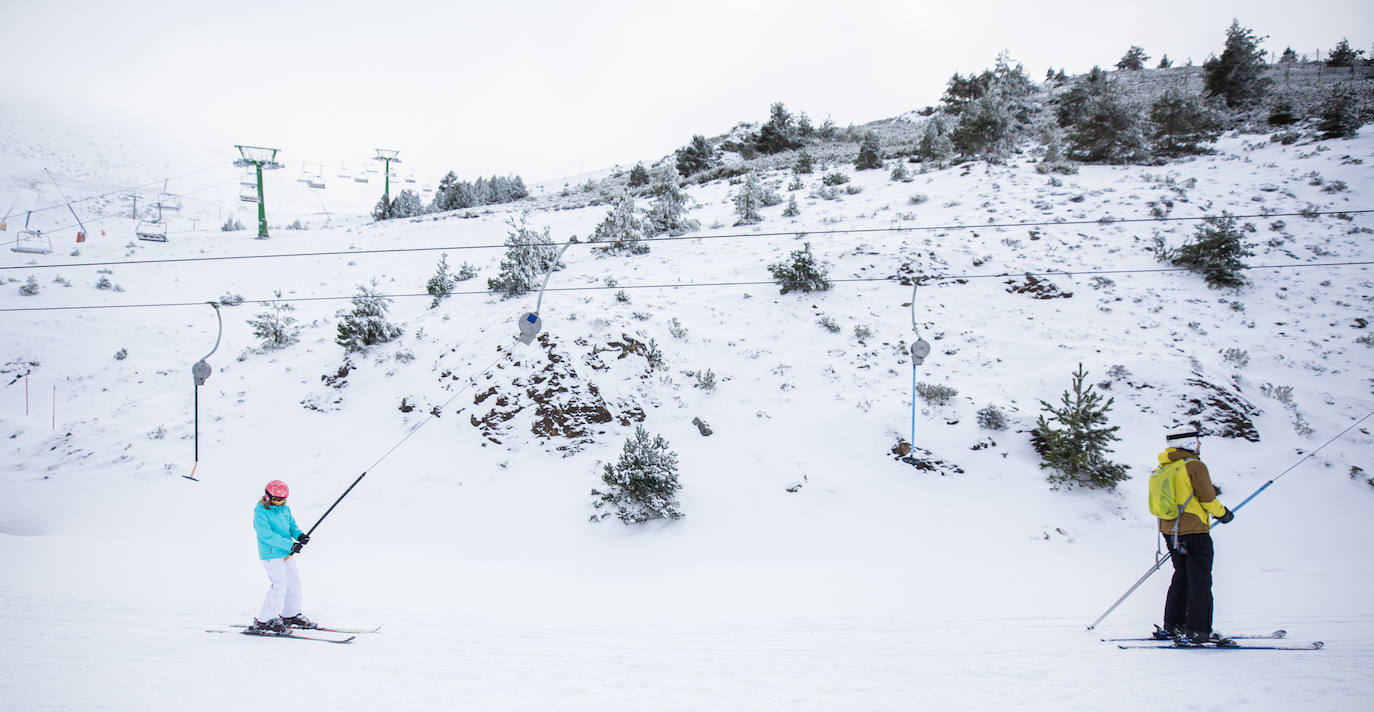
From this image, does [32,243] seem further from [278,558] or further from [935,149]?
[935,149]

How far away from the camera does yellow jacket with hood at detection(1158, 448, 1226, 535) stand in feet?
17.4

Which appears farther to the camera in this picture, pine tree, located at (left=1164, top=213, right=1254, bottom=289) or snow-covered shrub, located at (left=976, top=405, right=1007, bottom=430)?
pine tree, located at (left=1164, top=213, right=1254, bottom=289)

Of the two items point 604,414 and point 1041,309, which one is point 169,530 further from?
point 1041,309

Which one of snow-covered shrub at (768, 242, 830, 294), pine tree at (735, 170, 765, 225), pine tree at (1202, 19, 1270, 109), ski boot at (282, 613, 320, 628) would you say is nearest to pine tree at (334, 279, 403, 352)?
ski boot at (282, 613, 320, 628)

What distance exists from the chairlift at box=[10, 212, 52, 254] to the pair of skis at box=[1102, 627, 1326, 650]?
112ft

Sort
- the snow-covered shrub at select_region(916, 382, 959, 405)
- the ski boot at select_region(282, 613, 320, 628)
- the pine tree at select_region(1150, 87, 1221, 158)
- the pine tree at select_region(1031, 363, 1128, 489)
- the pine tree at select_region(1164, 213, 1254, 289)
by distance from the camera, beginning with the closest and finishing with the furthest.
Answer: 1. the ski boot at select_region(282, 613, 320, 628)
2. the pine tree at select_region(1031, 363, 1128, 489)
3. the snow-covered shrub at select_region(916, 382, 959, 405)
4. the pine tree at select_region(1164, 213, 1254, 289)
5. the pine tree at select_region(1150, 87, 1221, 158)

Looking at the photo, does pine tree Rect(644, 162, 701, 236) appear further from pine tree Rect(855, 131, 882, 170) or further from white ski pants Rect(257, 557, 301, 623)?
white ski pants Rect(257, 557, 301, 623)

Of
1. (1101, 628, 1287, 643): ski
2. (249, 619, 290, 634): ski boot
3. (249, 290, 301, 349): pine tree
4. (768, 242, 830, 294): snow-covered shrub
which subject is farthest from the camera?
(249, 290, 301, 349): pine tree

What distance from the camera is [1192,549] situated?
17.9 feet

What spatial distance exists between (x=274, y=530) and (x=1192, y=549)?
9.45m

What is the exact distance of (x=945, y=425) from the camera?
34.4 feet

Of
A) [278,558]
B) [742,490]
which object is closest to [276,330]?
[278,558]

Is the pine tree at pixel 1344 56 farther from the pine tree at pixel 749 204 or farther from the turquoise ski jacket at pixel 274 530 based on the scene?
the turquoise ski jacket at pixel 274 530

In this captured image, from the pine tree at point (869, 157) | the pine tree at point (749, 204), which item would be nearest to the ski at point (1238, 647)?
the pine tree at point (749, 204)
